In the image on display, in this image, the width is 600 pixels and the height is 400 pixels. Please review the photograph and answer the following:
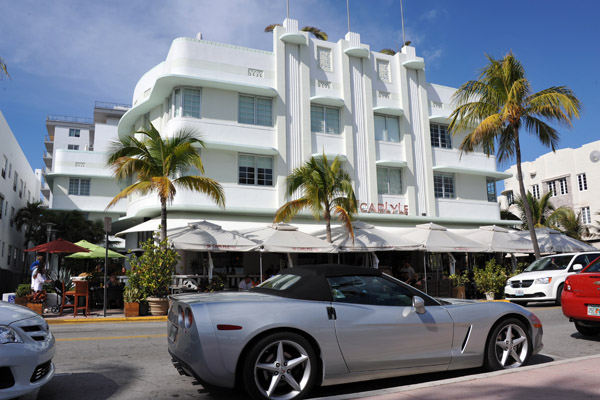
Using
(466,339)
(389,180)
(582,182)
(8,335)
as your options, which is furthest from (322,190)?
(582,182)

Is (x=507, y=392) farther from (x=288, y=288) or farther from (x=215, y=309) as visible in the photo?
(x=215, y=309)

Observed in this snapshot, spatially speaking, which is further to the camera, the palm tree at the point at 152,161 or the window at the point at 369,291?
the palm tree at the point at 152,161

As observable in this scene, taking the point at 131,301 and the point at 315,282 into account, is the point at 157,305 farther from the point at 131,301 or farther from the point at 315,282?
the point at 315,282

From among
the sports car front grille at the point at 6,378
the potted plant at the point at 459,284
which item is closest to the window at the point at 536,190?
the potted plant at the point at 459,284

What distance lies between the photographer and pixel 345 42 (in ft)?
81.8

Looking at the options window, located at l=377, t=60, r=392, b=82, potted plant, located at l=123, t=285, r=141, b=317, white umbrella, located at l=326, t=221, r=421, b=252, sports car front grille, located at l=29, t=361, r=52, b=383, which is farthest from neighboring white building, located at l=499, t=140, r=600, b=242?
sports car front grille, located at l=29, t=361, r=52, b=383

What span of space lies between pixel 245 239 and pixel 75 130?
51.0m

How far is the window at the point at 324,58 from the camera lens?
2438cm

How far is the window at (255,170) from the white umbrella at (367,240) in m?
4.36

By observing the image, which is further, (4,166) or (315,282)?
(4,166)

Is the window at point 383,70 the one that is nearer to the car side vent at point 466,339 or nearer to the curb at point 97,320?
the curb at point 97,320

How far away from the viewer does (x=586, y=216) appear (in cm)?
4116

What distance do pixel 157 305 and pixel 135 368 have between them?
339 inches

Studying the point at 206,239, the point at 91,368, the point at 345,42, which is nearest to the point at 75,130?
the point at 345,42
